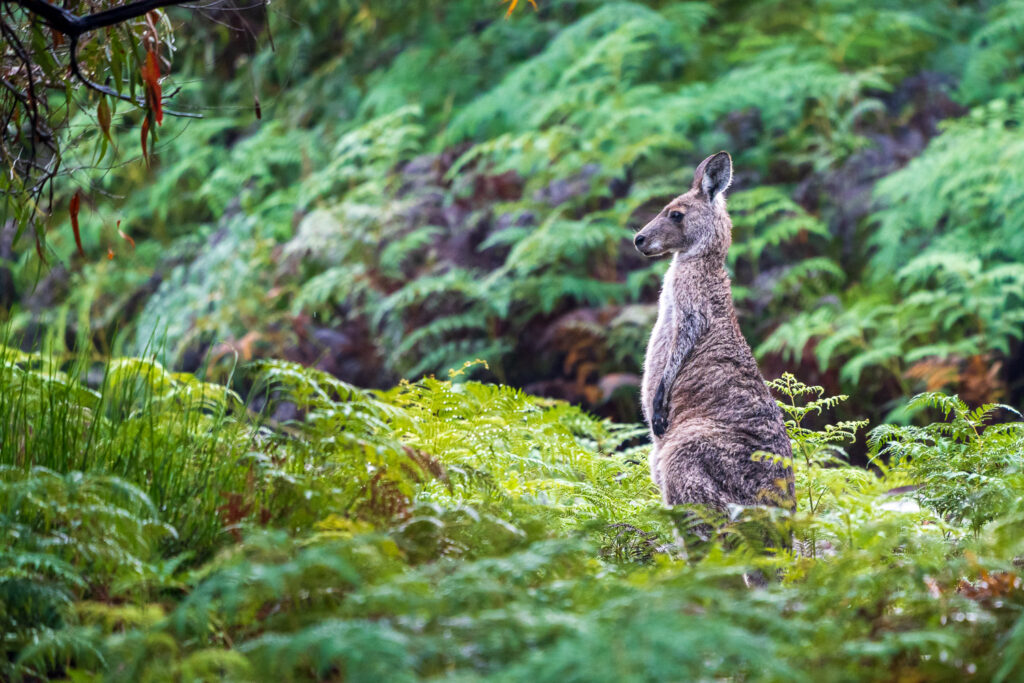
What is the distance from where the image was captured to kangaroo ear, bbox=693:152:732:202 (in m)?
5.02

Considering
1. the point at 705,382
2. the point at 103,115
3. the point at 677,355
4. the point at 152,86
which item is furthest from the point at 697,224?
the point at 103,115

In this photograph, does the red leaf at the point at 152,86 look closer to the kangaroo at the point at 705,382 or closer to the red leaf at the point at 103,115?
the red leaf at the point at 103,115

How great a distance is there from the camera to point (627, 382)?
7578mm

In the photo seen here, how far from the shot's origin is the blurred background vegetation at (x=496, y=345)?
90.7 inches

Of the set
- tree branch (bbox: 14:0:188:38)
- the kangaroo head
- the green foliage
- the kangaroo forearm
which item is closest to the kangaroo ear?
the kangaroo head

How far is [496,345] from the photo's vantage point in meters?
8.34

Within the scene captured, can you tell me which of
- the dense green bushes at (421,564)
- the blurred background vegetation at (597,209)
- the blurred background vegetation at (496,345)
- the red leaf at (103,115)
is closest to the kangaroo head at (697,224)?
the blurred background vegetation at (496,345)

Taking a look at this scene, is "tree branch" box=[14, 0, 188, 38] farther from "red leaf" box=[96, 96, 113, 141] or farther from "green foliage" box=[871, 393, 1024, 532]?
"green foliage" box=[871, 393, 1024, 532]

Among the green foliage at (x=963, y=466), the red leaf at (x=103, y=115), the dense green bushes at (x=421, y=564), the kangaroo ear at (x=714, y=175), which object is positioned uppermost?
the red leaf at (x=103, y=115)

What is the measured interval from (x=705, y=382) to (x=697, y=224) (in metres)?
0.99

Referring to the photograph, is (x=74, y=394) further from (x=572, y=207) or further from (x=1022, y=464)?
(x=572, y=207)

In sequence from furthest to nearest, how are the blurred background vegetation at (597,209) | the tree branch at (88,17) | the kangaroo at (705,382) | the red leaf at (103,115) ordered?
1. the blurred background vegetation at (597,209)
2. the kangaroo at (705,382)
3. the red leaf at (103,115)
4. the tree branch at (88,17)

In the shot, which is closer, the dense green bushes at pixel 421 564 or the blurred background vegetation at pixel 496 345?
the dense green bushes at pixel 421 564

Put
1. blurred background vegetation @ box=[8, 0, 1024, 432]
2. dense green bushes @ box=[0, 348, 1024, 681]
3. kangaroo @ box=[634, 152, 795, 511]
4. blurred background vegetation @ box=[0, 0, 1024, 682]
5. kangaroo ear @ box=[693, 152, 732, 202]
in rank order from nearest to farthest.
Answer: dense green bushes @ box=[0, 348, 1024, 681] → blurred background vegetation @ box=[0, 0, 1024, 682] → kangaroo @ box=[634, 152, 795, 511] → kangaroo ear @ box=[693, 152, 732, 202] → blurred background vegetation @ box=[8, 0, 1024, 432]
